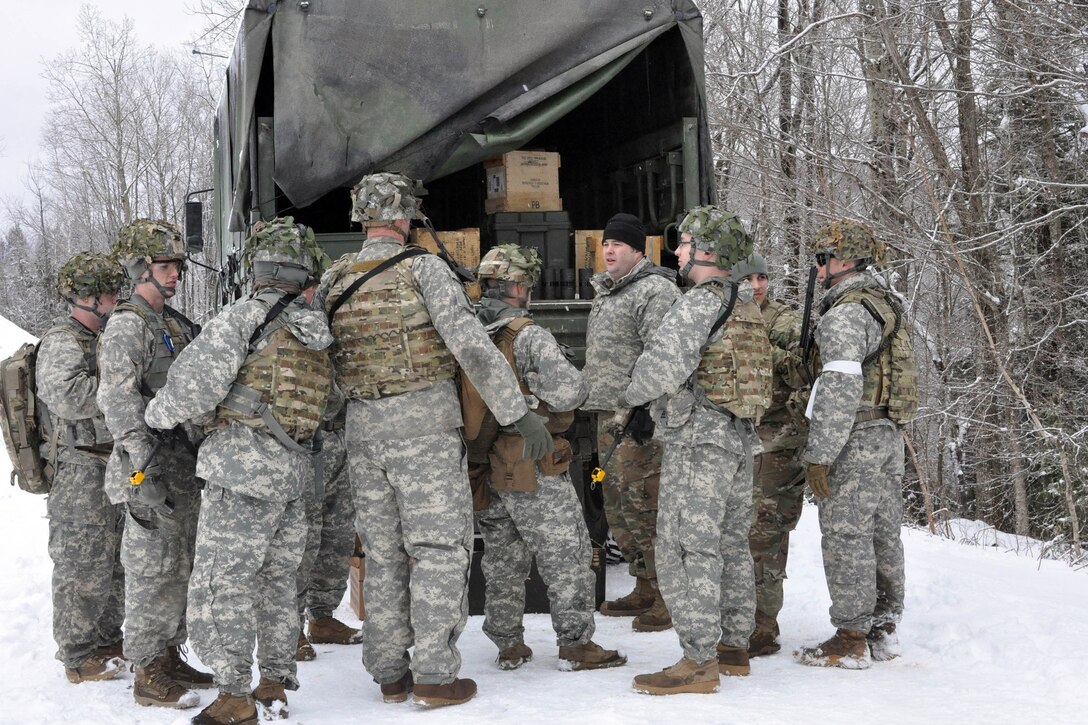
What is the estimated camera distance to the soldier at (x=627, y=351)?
501 cm

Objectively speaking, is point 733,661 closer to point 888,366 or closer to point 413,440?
point 888,366

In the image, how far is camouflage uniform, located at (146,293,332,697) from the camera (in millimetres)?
3785

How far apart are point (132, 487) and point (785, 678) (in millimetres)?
2758

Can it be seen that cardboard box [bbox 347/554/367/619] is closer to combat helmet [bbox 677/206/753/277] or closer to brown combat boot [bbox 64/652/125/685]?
brown combat boot [bbox 64/652/125/685]

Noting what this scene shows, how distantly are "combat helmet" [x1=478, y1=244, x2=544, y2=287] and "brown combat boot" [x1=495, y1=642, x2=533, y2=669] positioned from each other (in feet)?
5.23

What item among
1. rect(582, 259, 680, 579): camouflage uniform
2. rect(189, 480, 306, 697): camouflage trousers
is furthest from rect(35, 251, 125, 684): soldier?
rect(582, 259, 680, 579): camouflage uniform

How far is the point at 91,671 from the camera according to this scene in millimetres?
4594

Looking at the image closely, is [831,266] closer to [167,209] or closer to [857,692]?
[857,692]

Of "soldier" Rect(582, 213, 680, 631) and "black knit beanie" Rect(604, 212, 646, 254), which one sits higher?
"black knit beanie" Rect(604, 212, 646, 254)

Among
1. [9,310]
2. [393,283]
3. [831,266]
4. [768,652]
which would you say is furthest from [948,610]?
[9,310]

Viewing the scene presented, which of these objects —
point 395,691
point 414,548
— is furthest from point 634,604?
point 414,548

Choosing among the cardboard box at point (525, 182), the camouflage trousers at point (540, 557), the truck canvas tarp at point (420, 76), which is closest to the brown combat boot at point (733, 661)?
the camouflage trousers at point (540, 557)

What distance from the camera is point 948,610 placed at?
513 centimetres

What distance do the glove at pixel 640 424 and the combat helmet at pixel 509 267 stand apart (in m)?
0.75
